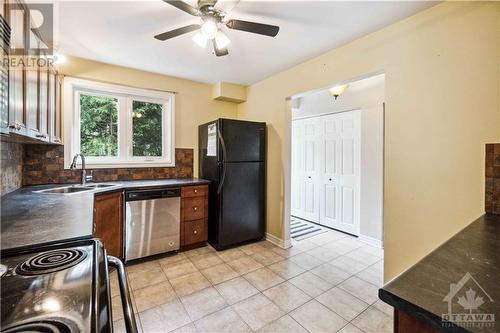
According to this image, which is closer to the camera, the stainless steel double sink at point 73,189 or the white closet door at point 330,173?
the stainless steel double sink at point 73,189

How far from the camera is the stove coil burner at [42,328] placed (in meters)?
0.50

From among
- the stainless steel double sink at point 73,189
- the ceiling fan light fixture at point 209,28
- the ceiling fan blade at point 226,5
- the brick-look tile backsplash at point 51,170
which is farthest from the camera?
the brick-look tile backsplash at point 51,170

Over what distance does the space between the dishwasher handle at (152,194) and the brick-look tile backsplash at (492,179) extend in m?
2.82

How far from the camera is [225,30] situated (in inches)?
83.5

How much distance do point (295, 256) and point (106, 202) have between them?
7.34ft

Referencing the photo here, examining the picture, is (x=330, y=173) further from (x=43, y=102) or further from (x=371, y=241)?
(x=43, y=102)

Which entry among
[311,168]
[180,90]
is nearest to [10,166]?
[180,90]

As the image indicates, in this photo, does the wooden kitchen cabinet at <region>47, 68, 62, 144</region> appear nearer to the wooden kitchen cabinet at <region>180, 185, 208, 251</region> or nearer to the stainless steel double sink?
the stainless steel double sink

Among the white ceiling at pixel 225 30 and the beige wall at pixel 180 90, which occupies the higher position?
the white ceiling at pixel 225 30

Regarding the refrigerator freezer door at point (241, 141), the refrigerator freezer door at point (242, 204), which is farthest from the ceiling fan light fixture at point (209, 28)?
the refrigerator freezer door at point (242, 204)

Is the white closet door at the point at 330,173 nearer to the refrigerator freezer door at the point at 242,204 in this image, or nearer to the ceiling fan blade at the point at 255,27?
the refrigerator freezer door at the point at 242,204

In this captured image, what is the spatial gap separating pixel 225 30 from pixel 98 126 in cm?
212

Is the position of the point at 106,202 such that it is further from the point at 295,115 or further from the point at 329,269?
the point at 295,115

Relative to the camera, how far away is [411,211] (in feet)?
6.17
